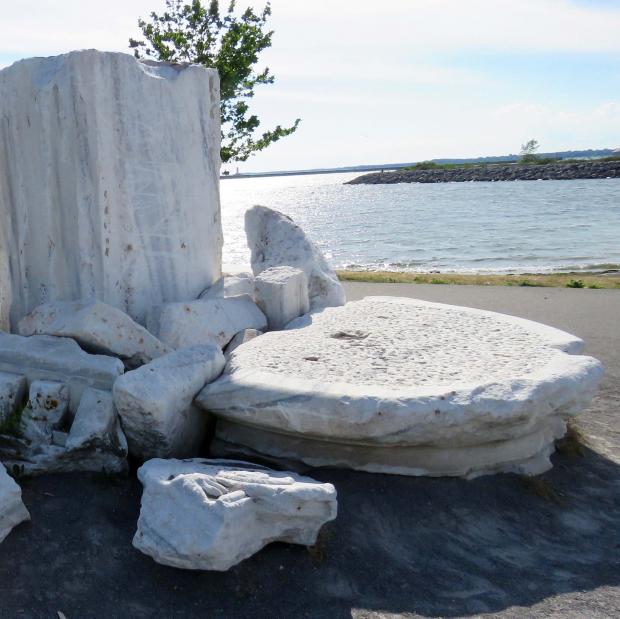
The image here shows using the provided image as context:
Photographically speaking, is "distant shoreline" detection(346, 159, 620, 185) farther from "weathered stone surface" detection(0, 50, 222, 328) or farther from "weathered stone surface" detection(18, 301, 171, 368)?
"weathered stone surface" detection(18, 301, 171, 368)

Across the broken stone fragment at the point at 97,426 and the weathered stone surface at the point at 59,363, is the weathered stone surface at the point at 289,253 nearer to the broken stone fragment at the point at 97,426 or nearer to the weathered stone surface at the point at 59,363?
the weathered stone surface at the point at 59,363

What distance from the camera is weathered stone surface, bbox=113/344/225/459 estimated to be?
341 cm

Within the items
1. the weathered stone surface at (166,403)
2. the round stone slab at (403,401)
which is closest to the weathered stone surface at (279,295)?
the round stone slab at (403,401)

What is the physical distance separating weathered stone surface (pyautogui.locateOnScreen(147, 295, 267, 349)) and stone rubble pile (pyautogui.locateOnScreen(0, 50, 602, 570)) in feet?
0.04

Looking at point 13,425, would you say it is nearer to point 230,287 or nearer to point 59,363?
point 59,363

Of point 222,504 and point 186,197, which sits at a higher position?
point 186,197

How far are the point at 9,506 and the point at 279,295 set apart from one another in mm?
2434

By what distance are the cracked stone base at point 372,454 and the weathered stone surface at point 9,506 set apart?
1.04 m

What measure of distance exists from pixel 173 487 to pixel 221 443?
94 cm

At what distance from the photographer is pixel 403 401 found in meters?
3.44

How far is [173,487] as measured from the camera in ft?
9.54

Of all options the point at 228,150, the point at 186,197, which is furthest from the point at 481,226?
the point at 186,197

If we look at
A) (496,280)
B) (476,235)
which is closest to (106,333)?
(496,280)

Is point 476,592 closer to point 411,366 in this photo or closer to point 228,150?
point 411,366
